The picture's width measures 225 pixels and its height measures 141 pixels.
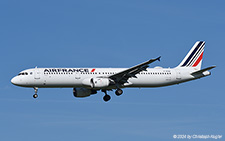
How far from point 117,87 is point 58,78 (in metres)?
8.61

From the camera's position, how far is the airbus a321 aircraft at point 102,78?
5912 cm

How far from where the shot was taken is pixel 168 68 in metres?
66.9

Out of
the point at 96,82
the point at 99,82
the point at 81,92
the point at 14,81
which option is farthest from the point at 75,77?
the point at 14,81

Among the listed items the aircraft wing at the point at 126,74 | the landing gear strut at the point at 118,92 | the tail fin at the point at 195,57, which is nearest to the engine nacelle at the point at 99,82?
the aircraft wing at the point at 126,74

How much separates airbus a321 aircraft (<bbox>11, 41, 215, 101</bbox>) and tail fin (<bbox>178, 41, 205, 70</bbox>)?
1783 millimetres

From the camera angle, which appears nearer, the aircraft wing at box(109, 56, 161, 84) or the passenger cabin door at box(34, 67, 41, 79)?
the aircraft wing at box(109, 56, 161, 84)

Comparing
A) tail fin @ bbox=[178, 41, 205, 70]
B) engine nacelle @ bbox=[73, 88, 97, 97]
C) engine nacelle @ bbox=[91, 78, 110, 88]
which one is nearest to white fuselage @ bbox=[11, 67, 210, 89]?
engine nacelle @ bbox=[91, 78, 110, 88]

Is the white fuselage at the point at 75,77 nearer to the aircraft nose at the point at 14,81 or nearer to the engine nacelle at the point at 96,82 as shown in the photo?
the aircraft nose at the point at 14,81

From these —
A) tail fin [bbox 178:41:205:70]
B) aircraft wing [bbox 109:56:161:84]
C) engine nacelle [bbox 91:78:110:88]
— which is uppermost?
tail fin [bbox 178:41:205:70]

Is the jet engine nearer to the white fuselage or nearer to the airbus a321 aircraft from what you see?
the airbus a321 aircraft

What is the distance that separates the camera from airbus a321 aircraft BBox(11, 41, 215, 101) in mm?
59125

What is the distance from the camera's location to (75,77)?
59.7 metres

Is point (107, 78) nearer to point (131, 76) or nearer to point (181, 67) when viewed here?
point (131, 76)

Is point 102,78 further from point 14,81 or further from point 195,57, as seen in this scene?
point 195,57
